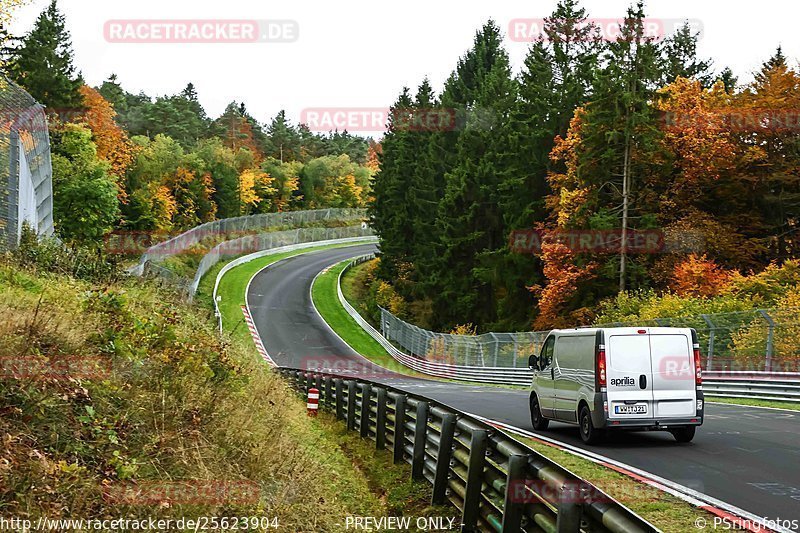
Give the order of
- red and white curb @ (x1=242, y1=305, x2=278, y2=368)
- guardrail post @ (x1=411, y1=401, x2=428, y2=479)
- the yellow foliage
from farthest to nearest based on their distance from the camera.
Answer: the yellow foliage, red and white curb @ (x1=242, y1=305, x2=278, y2=368), guardrail post @ (x1=411, y1=401, x2=428, y2=479)

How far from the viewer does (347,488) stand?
1188cm

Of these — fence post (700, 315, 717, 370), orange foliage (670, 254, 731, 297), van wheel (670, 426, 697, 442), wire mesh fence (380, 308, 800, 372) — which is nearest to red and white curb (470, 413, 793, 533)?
van wheel (670, 426, 697, 442)

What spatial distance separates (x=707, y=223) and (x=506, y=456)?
3754 cm

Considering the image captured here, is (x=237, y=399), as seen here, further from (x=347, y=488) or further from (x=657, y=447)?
(x=657, y=447)

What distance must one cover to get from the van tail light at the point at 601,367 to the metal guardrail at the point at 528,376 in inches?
386

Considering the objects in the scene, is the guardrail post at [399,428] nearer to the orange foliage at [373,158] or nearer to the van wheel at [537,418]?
the van wheel at [537,418]

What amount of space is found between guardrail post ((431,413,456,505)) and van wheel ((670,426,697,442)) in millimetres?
5679

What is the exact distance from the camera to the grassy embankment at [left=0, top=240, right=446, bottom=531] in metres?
6.79

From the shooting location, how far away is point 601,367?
1406cm

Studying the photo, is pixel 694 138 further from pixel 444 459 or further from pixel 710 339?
pixel 444 459

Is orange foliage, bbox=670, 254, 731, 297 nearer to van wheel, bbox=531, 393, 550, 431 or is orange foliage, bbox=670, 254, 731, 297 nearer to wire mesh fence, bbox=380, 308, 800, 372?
wire mesh fence, bbox=380, 308, 800, 372

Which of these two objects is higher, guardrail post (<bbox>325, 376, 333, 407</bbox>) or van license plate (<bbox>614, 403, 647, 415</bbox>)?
van license plate (<bbox>614, 403, 647, 415</bbox>)

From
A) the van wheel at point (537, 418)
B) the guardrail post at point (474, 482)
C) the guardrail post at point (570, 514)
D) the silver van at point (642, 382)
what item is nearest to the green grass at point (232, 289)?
A: the van wheel at point (537, 418)

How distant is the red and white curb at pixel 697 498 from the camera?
25.9ft
